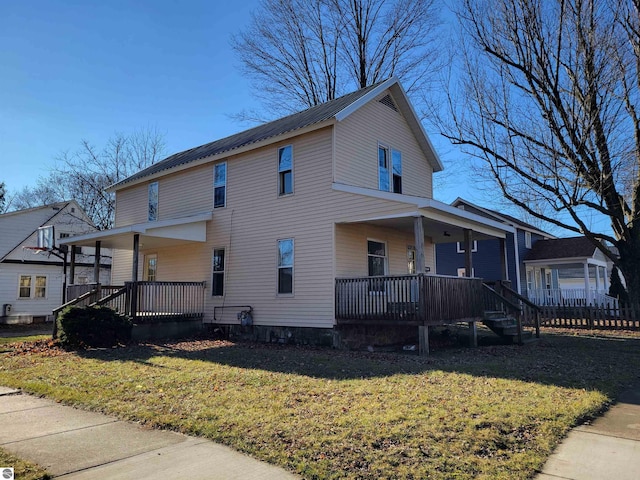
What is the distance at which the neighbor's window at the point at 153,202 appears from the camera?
18.8 meters

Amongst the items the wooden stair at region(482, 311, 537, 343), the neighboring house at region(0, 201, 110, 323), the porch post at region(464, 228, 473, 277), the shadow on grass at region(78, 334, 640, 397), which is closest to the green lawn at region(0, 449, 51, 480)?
the shadow on grass at region(78, 334, 640, 397)

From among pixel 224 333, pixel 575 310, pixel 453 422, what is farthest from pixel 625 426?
pixel 575 310

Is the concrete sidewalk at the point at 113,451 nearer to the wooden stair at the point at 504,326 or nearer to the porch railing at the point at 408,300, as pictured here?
the porch railing at the point at 408,300

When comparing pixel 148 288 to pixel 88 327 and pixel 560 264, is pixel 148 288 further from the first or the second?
pixel 560 264

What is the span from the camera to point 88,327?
40.2 ft

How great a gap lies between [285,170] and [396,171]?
4087 mm

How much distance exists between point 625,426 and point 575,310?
14690mm

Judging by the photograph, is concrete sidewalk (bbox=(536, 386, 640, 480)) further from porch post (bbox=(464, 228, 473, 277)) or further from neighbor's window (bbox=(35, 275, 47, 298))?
neighbor's window (bbox=(35, 275, 47, 298))

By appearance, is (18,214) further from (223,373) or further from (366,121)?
(223,373)

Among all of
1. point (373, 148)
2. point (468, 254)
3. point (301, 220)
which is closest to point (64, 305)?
point (301, 220)

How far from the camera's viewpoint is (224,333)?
15625mm

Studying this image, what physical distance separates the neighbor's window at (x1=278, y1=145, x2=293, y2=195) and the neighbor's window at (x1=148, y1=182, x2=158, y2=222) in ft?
21.4

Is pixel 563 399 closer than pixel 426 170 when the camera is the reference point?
Yes

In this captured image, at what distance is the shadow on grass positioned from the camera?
8469 millimetres
